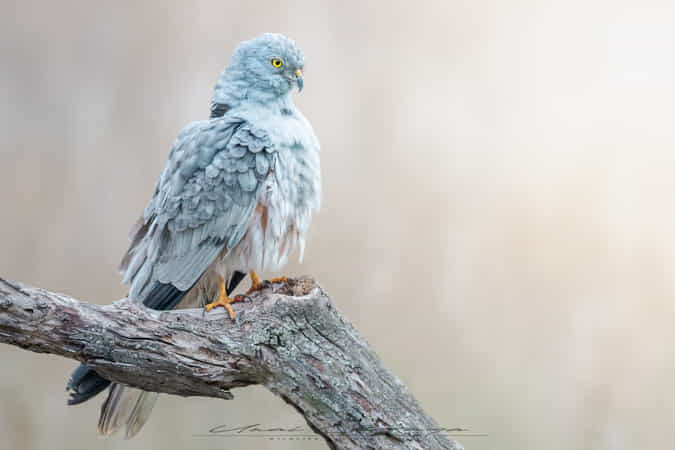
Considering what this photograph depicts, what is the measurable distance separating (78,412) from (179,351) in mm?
1896

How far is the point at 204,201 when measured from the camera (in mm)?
2418

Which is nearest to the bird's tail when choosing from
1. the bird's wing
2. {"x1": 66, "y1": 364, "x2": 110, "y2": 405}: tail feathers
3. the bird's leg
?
{"x1": 66, "y1": 364, "x2": 110, "y2": 405}: tail feathers

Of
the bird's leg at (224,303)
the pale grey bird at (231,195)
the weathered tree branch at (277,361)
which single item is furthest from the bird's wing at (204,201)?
the weathered tree branch at (277,361)

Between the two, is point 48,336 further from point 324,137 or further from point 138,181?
point 324,137

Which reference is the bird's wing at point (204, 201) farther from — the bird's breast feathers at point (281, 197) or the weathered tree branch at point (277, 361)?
the weathered tree branch at point (277, 361)

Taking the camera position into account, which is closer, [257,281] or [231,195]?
[231,195]

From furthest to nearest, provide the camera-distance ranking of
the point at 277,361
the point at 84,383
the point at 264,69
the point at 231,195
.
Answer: the point at 264,69, the point at 231,195, the point at 84,383, the point at 277,361

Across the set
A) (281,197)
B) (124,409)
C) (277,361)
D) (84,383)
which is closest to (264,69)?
(281,197)

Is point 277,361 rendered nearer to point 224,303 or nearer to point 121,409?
point 224,303

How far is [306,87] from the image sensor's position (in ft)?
12.3

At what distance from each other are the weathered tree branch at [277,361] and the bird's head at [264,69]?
2.85 ft

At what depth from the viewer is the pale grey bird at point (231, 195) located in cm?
241

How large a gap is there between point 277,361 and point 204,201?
71 centimetres

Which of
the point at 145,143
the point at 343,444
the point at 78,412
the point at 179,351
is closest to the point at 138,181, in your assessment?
the point at 145,143
